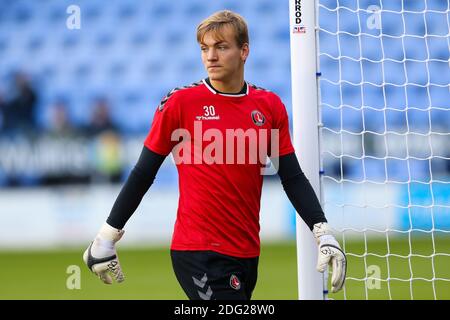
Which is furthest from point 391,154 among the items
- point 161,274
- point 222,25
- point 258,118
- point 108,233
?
point 108,233

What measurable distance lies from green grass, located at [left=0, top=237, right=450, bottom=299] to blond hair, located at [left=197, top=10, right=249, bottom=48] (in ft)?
12.9

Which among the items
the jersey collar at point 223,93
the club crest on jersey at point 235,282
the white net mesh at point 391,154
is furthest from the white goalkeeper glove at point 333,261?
the white net mesh at point 391,154

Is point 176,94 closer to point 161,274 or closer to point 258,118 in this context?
point 258,118

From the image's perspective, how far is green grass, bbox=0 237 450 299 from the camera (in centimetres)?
758

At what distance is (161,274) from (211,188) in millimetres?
5386

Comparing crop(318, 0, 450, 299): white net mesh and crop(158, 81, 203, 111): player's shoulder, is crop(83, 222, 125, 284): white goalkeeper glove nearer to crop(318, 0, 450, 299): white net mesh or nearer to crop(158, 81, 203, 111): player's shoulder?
crop(158, 81, 203, 111): player's shoulder

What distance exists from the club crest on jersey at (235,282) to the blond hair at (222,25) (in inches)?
39.3

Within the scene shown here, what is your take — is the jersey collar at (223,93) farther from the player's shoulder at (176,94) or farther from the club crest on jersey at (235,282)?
the club crest on jersey at (235,282)

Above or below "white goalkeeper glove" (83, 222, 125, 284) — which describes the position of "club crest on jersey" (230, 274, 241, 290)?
below

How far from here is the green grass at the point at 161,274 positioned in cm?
758

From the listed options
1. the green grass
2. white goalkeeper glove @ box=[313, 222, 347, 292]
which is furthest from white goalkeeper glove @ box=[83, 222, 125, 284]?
the green grass

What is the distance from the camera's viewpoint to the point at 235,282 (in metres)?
3.58

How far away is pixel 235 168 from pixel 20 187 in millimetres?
8345

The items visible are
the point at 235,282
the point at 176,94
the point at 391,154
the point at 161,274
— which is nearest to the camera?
the point at 235,282
